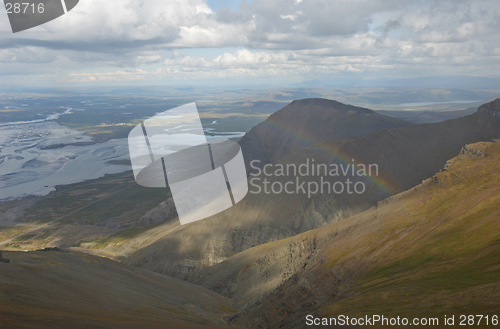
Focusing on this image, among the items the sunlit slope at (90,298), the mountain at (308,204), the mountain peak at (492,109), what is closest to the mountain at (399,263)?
the sunlit slope at (90,298)

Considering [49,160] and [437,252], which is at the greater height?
[437,252]

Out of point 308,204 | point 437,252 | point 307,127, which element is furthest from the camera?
point 307,127

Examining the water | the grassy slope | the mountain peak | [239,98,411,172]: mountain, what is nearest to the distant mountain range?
the grassy slope

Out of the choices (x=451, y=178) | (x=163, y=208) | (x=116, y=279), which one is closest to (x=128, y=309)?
(x=116, y=279)

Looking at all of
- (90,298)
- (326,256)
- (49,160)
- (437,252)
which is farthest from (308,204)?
(49,160)

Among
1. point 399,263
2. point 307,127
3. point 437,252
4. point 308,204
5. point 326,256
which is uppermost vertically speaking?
point 437,252

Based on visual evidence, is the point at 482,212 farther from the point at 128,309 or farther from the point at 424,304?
A: the point at 128,309

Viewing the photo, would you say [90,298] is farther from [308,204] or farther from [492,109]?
[492,109]
